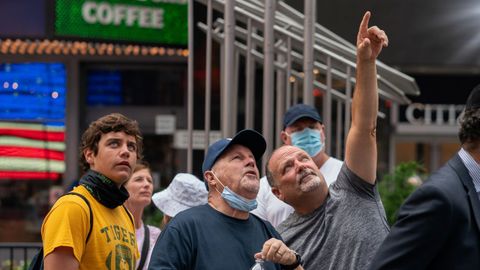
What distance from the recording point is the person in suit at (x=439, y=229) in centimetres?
348

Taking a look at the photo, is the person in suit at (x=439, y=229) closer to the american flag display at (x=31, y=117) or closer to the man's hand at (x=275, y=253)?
the man's hand at (x=275, y=253)

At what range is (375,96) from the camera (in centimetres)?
443

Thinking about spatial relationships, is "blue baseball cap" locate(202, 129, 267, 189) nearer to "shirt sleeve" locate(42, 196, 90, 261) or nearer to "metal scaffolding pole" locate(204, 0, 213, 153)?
"shirt sleeve" locate(42, 196, 90, 261)

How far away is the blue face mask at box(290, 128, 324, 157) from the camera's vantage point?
20.2 feet

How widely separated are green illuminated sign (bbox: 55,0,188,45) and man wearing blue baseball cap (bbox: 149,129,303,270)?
7.23 meters

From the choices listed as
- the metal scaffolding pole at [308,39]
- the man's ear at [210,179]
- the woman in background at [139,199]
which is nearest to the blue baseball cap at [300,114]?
the metal scaffolding pole at [308,39]

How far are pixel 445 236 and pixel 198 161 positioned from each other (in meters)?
7.84

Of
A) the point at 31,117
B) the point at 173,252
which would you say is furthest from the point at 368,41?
the point at 31,117

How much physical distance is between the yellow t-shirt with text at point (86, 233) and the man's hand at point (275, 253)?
3.00 ft

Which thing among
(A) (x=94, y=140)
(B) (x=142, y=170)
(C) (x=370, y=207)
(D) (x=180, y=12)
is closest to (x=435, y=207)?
(C) (x=370, y=207)

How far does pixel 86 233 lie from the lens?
14.5 feet

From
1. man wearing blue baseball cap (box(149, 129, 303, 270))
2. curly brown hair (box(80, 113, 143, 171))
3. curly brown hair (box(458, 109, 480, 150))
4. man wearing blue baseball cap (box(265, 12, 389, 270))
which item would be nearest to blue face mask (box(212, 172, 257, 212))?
man wearing blue baseball cap (box(149, 129, 303, 270))

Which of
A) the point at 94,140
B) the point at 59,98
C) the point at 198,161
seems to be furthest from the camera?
the point at 59,98

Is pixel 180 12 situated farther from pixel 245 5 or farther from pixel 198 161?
pixel 245 5
